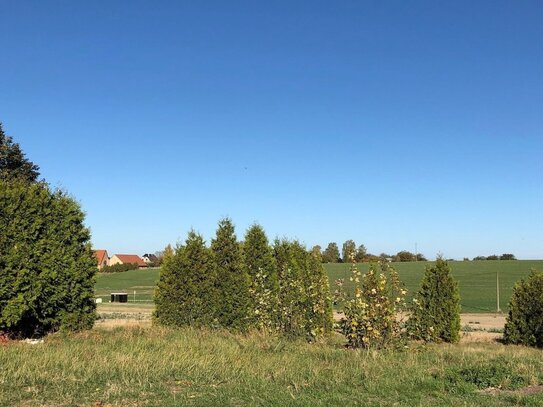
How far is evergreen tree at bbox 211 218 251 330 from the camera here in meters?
12.9

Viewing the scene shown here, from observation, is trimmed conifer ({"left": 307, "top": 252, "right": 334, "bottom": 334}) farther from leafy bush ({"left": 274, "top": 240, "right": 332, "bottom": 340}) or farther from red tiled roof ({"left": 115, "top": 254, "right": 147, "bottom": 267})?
red tiled roof ({"left": 115, "top": 254, "right": 147, "bottom": 267})

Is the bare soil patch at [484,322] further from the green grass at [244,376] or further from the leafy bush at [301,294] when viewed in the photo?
the green grass at [244,376]

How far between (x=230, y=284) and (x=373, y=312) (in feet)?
14.4

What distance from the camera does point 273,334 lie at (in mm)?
11023

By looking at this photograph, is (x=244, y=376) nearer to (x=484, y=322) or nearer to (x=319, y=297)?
(x=319, y=297)

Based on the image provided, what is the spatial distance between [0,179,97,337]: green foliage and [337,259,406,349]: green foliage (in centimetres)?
598

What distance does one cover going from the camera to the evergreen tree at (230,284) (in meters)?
12.9

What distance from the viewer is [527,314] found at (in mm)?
13906

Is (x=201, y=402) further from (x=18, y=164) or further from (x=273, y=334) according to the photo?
(x=18, y=164)

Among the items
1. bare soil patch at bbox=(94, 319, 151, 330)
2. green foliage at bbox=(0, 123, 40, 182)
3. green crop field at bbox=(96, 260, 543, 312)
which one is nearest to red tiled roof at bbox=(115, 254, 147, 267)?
green crop field at bbox=(96, 260, 543, 312)

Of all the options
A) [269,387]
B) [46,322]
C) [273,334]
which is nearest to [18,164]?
[46,322]

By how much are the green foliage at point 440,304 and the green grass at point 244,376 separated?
529 cm

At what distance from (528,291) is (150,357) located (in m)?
10.9

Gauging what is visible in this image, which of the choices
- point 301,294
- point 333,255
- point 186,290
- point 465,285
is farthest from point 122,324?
point 333,255
